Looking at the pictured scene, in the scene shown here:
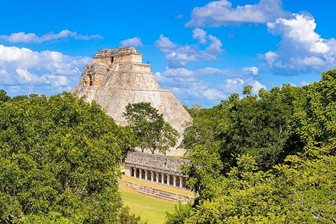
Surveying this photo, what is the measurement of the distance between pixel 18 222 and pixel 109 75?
56.3 metres

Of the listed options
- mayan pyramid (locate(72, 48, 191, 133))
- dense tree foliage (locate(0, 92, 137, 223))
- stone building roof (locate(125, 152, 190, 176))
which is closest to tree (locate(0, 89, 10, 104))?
stone building roof (locate(125, 152, 190, 176))

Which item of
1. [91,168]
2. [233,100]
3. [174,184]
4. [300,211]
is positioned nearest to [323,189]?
[300,211]

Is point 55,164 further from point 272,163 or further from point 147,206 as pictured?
point 147,206

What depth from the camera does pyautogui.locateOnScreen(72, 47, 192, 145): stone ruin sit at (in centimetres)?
6544

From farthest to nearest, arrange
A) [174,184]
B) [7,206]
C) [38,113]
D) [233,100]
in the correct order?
[174,184], [233,100], [38,113], [7,206]

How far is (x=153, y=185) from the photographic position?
43.2 m

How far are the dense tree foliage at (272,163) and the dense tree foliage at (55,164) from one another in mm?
4033

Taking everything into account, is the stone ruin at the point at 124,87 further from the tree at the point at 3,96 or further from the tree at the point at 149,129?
the tree at the point at 3,96

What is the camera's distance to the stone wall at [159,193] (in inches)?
1442

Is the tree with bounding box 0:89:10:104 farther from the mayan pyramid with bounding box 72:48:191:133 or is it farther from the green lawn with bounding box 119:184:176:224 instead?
the mayan pyramid with bounding box 72:48:191:133

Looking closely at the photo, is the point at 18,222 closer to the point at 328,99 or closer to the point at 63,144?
the point at 63,144

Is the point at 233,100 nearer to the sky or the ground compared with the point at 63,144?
nearer to the sky

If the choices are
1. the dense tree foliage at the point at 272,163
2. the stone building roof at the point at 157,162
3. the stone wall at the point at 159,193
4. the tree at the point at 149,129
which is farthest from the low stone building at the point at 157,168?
the dense tree foliage at the point at 272,163

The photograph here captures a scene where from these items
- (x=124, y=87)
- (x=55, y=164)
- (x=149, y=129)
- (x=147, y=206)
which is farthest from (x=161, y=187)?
(x=124, y=87)
